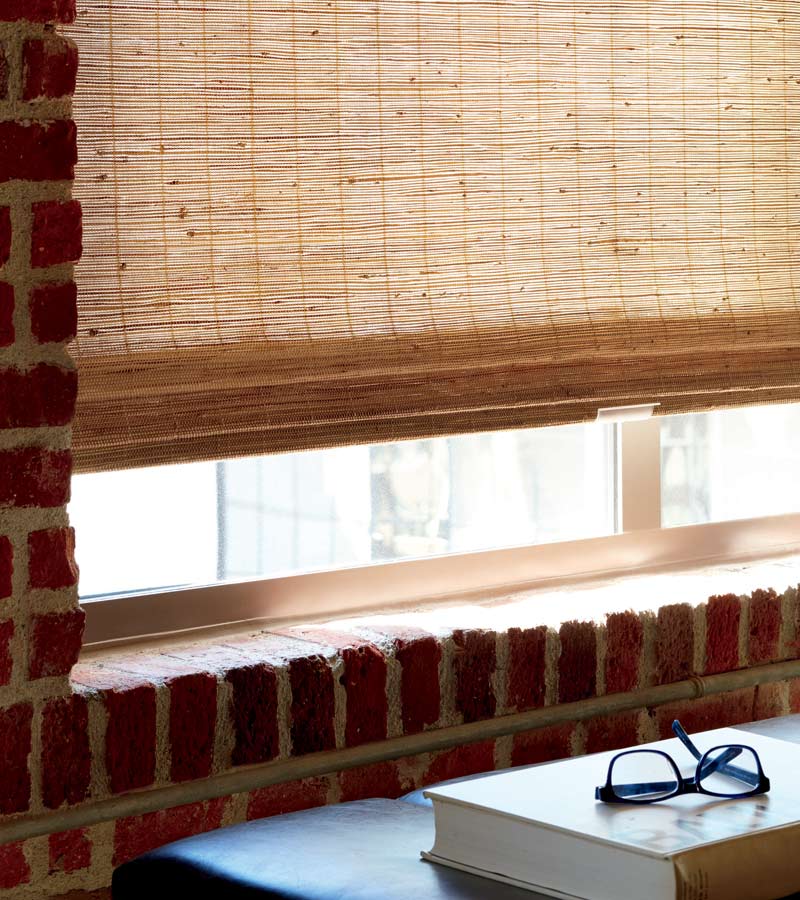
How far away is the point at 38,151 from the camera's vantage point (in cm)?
160

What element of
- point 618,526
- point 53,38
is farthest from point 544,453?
point 53,38

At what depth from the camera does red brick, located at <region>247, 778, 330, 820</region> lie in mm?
1831

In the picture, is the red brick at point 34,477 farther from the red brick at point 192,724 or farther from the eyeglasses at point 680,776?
the eyeglasses at point 680,776

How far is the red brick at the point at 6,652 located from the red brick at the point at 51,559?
5 centimetres

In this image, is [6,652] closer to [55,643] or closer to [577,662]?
[55,643]

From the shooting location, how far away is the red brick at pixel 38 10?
5.15 ft

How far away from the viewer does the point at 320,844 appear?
4.96 feet

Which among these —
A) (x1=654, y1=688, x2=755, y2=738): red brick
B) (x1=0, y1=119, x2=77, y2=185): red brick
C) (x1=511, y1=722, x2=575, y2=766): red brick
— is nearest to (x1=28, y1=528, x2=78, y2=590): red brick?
(x1=0, y1=119, x2=77, y2=185): red brick

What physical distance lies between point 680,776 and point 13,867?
2.53 ft

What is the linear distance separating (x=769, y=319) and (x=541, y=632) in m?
0.72

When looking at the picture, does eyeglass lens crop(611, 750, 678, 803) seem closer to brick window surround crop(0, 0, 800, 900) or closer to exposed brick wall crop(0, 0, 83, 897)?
brick window surround crop(0, 0, 800, 900)

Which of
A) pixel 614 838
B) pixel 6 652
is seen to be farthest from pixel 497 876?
pixel 6 652

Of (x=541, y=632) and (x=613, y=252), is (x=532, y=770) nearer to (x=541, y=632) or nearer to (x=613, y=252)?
(x=541, y=632)

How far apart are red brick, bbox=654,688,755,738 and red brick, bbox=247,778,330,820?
1.91 feet
